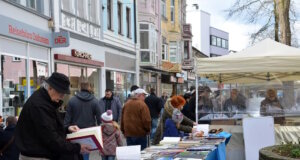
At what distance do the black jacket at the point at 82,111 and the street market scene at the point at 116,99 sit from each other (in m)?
0.02

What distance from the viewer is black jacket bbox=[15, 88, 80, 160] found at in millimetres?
3521

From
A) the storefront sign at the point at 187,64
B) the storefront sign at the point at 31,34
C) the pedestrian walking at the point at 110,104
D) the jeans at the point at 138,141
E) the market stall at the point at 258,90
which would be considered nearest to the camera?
the market stall at the point at 258,90

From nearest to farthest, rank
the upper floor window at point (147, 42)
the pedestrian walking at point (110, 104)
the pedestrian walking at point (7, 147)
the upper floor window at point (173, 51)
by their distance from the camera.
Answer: the pedestrian walking at point (7, 147) → the pedestrian walking at point (110, 104) → the upper floor window at point (147, 42) → the upper floor window at point (173, 51)

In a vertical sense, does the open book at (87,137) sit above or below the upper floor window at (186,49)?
below

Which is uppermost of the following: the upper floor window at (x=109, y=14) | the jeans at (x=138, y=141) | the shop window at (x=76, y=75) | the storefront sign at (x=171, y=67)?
the upper floor window at (x=109, y=14)

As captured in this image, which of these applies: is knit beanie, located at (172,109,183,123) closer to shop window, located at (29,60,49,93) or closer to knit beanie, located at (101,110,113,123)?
knit beanie, located at (101,110,113,123)

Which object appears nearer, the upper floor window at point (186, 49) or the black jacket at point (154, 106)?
the black jacket at point (154, 106)

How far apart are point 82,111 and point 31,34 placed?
530 centimetres

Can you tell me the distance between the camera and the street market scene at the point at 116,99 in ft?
12.6

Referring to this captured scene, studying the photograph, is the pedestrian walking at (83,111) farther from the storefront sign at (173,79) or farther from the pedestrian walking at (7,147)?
the storefront sign at (173,79)

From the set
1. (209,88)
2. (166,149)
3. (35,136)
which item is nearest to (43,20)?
(209,88)

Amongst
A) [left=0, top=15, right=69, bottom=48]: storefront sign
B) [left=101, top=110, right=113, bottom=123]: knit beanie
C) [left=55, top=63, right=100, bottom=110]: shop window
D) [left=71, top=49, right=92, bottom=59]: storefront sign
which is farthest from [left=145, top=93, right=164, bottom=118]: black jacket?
[left=101, top=110, right=113, bottom=123]: knit beanie

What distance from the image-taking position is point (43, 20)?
13.0 m

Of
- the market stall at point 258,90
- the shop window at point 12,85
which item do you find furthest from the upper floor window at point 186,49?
the market stall at point 258,90
